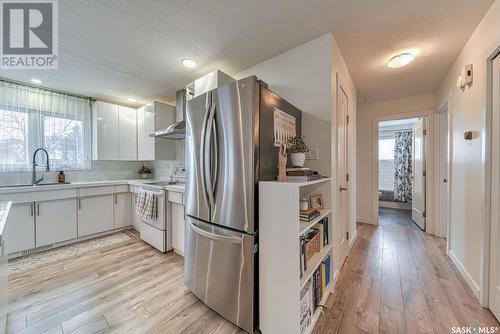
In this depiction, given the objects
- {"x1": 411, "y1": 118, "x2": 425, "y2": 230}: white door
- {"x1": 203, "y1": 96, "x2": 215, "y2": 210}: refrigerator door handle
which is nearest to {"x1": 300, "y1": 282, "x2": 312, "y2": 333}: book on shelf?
{"x1": 203, "y1": 96, "x2": 215, "y2": 210}: refrigerator door handle

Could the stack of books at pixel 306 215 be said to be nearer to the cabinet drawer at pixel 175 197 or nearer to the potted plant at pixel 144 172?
the cabinet drawer at pixel 175 197

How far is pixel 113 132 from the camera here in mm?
3416

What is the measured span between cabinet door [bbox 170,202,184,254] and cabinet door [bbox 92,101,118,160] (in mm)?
1848

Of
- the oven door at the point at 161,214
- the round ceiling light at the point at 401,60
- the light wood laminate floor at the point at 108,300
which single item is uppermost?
the round ceiling light at the point at 401,60

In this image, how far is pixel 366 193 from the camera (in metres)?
3.81

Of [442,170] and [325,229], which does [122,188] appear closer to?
[325,229]

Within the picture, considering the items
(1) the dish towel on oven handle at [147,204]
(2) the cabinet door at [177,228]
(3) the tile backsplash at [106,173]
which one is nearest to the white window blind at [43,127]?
(3) the tile backsplash at [106,173]

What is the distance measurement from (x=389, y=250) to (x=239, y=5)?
3.37m

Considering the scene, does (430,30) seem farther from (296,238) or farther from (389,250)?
A: (389,250)

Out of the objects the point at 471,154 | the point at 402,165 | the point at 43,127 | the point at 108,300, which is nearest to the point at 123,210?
the point at 43,127

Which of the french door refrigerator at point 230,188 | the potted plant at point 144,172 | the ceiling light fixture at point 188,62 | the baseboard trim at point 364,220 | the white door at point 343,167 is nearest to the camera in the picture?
the french door refrigerator at point 230,188

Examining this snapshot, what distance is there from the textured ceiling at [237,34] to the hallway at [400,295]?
2429mm

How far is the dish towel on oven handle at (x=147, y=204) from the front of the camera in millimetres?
2609

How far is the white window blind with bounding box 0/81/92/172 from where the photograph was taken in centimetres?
262
